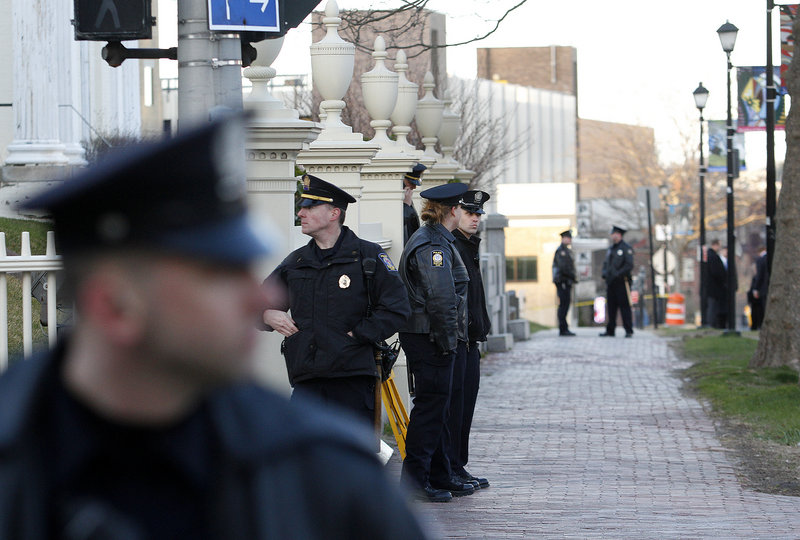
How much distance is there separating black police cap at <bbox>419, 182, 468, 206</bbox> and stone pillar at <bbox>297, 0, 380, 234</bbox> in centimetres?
165

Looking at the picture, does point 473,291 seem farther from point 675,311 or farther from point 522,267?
point 522,267

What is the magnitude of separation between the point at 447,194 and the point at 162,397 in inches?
275

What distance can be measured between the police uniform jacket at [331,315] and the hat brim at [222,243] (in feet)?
17.6

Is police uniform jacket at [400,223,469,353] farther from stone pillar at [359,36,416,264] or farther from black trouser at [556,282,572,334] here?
black trouser at [556,282,572,334]

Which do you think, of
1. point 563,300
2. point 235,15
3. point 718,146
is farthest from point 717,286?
point 235,15

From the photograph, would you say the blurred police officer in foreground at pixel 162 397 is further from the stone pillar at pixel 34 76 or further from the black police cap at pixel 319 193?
the stone pillar at pixel 34 76

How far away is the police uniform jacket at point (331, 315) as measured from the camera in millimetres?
6801

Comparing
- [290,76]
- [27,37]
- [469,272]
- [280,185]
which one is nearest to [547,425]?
[469,272]

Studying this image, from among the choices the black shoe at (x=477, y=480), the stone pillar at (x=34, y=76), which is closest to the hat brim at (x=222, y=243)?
the black shoe at (x=477, y=480)

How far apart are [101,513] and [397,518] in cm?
33

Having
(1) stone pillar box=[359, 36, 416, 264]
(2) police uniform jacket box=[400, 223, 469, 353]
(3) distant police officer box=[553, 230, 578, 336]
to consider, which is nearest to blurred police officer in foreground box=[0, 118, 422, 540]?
(2) police uniform jacket box=[400, 223, 469, 353]

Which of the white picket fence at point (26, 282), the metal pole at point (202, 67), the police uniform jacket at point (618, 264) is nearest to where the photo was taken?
the metal pole at point (202, 67)

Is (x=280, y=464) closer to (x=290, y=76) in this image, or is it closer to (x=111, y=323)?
(x=111, y=323)

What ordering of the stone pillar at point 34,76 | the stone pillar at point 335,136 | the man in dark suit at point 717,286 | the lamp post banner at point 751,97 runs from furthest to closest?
the man in dark suit at point 717,286 → the lamp post banner at point 751,97 → the stone pillar at point 34,76 → the stone pillar at point 335,136
